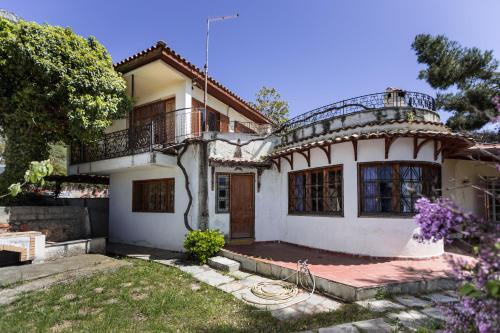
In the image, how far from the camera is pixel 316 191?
10.2m

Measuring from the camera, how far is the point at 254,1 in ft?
37.3

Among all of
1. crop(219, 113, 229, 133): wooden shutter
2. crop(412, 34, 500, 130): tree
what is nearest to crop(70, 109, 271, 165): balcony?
crop(219, 113, 229, 133): wooden shutter

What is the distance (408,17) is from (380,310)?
1010 centimetres

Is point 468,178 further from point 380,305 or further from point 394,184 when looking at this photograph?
point 380,305

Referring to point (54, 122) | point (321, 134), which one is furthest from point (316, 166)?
point (54, 122)

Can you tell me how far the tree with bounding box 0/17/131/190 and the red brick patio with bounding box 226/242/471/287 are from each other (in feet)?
21.9

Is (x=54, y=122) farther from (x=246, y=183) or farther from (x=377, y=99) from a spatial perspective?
(x=377, y=99)

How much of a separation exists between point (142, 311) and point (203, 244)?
375 centimetres

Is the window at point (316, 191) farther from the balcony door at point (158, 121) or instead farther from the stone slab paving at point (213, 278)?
the balcony door at point (158, 121)

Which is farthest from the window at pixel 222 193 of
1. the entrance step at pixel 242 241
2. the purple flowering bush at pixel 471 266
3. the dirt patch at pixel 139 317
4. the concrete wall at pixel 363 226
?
the purple flowering bush at pixel 471 266

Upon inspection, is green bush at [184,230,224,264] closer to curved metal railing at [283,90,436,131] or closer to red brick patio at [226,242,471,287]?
red brick patio at [226,242,471,287]

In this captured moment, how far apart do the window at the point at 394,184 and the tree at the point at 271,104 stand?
70.5ft

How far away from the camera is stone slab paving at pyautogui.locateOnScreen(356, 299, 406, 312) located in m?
5.43

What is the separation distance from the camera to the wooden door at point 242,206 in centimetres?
1113
